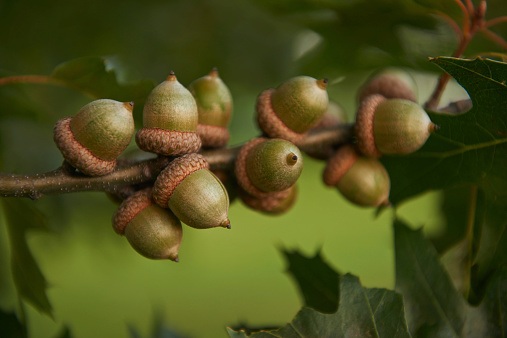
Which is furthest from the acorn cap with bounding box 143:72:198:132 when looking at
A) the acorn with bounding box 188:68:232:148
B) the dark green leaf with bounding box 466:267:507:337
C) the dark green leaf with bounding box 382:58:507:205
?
the dark green leaf with bounding box 466:267:507:337

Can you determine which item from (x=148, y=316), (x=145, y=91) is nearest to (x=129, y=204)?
(x=145, y=91)

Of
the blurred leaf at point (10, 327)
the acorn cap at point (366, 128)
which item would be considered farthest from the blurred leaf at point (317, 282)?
the blurred leaf at point (10, 327)

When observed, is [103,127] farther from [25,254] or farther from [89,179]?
[25,254]

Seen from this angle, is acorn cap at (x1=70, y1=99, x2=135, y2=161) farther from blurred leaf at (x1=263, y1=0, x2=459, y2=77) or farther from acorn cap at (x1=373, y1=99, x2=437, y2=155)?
blurred leaf at (x1=263, y1=0, x2=459, y2=77)

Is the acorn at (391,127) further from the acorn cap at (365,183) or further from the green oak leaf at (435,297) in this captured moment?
the green oak leaf at (435,297)

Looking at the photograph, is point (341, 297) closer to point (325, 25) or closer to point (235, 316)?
point (325, 25)

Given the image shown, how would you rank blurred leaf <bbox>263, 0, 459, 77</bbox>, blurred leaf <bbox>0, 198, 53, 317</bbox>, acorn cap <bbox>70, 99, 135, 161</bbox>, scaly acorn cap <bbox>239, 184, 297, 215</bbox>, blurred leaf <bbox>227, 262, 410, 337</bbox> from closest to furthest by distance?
acorn cap <bbox>70, 99, 135, 161</bbox> → blurred leaf <bbox>227, 262, 410, 337</bbox> → scaly acorn cap <bbox>239, 184, 297, 215</bbox> → blurred leaf <bbox>0, 198, 53, 317</bbox> → blurred leaf <bbox>263, 0, 459, 77</bbox>
